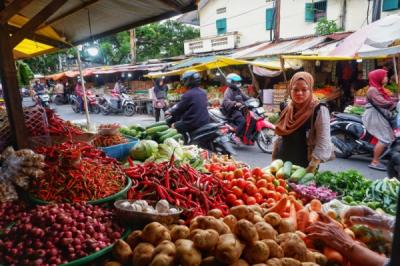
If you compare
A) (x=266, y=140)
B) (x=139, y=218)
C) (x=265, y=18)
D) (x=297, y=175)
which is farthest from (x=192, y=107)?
(x=265, y=18)

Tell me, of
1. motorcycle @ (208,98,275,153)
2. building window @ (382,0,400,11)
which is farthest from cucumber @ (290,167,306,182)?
building window @ (382,0,400,11)

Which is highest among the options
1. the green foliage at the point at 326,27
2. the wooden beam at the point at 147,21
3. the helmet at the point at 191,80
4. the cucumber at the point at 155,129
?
the green foliage at the point at 326,27

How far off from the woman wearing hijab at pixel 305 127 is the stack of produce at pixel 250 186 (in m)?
0.69

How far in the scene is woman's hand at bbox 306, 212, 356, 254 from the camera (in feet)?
6.27

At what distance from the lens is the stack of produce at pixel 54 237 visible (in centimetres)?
171

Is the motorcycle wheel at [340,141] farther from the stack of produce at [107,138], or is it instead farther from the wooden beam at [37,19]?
the wooden beam at [37,19]

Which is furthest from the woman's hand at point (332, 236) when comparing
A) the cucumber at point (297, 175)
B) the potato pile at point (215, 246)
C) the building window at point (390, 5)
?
the building window at point (390, 5)

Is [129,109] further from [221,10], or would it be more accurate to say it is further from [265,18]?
[265,18]

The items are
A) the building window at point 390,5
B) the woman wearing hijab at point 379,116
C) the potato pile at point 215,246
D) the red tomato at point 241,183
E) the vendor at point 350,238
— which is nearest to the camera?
the potato pile at point 215,246

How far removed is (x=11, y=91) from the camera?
295cm

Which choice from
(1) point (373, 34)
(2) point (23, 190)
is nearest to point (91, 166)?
(2) point (23, 190)

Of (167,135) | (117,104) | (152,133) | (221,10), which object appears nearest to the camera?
(167,135)

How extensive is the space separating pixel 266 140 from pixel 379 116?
2.77m

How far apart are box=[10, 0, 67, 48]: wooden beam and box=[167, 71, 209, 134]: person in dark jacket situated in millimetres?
3751
